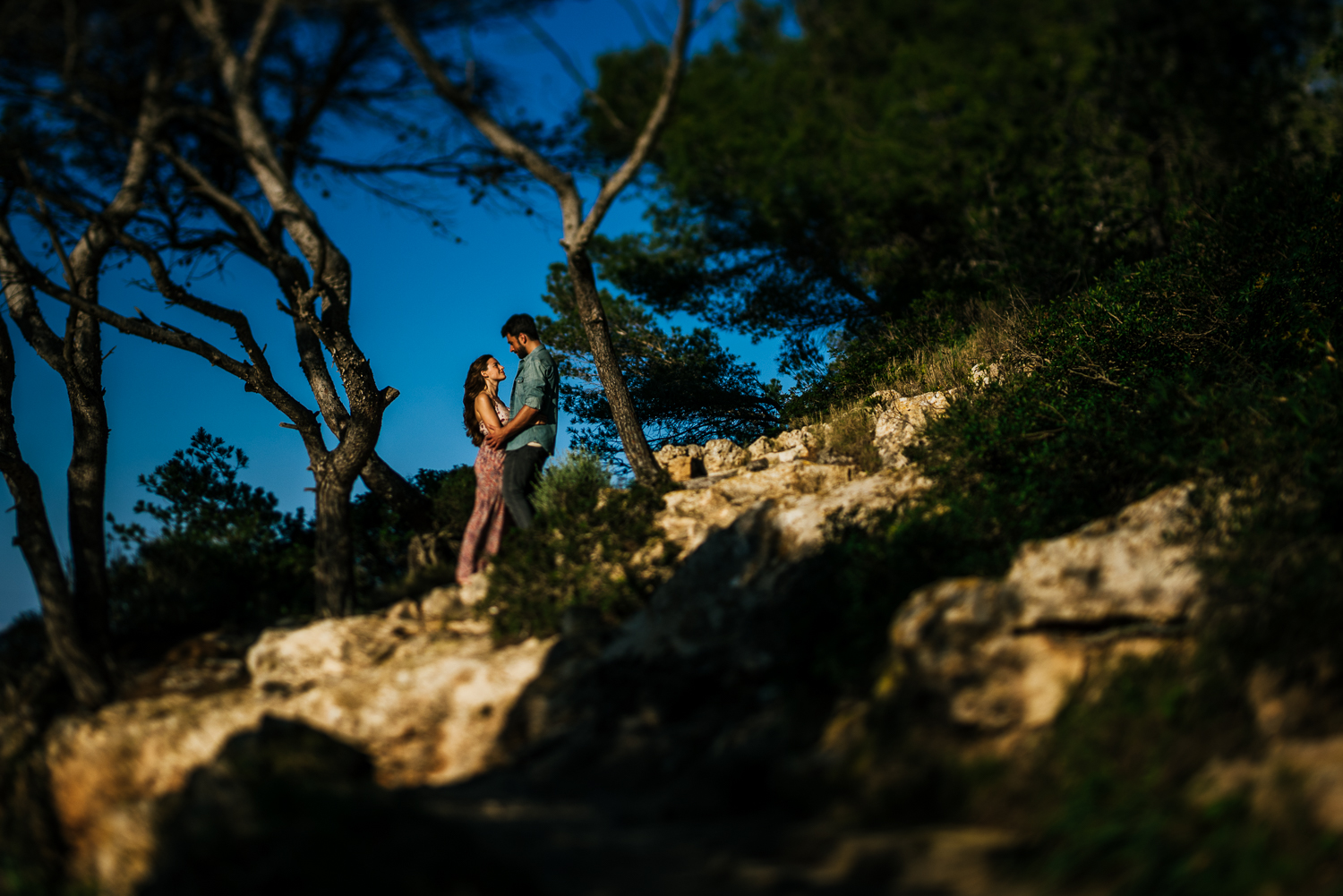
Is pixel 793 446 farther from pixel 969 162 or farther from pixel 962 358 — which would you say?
pixel 969 162

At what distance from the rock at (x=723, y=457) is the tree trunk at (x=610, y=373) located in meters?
1.00

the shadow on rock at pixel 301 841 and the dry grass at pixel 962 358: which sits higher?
the dry grass at pixel 962 358

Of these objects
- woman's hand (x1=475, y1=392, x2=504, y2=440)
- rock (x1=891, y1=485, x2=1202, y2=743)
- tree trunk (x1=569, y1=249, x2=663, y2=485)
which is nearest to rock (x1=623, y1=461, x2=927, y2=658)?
tree trunk (x1=569, y1=249, x2=663, y2=485)

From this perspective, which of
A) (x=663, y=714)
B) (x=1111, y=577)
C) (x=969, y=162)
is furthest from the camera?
(x=969, y=162)

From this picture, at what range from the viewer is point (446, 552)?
8.76m

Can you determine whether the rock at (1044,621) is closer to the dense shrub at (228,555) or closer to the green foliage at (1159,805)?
the green foliage at (1159,805)

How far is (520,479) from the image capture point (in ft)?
25.0

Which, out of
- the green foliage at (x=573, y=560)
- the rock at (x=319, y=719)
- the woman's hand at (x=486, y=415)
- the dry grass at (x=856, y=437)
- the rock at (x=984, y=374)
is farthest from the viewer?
the rock at (x=984, y=374)

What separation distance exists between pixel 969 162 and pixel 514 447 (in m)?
10.6

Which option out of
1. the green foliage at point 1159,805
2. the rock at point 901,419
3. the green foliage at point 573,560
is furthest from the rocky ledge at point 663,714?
the rock at point 901,419

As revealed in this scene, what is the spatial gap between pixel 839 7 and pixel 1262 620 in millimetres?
21742

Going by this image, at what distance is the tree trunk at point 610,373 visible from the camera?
8602 mm

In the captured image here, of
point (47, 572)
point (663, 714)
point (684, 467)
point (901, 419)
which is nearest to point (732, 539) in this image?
point (663, 714)

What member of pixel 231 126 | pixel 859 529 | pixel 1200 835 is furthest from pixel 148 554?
pixel 1200 835
